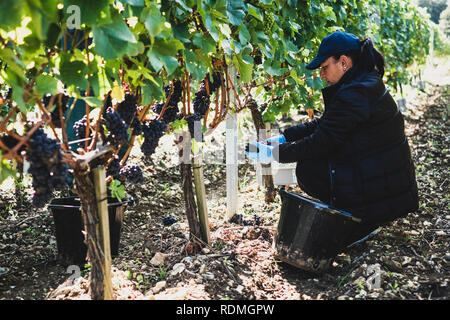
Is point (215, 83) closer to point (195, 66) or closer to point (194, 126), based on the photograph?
point (194, 126)

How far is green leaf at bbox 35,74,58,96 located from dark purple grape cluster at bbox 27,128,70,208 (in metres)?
0.15

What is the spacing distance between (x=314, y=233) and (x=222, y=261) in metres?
0.50

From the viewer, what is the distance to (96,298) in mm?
1754

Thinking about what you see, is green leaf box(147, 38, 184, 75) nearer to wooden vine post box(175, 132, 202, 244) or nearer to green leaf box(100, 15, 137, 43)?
green leaf box(100, 15, 137, 43)

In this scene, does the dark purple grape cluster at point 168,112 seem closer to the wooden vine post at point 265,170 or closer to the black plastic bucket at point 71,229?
the black plastic bucket at point 71,229

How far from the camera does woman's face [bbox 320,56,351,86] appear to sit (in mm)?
2389

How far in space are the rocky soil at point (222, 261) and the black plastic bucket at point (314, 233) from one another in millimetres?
112

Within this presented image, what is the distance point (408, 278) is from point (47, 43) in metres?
1.94

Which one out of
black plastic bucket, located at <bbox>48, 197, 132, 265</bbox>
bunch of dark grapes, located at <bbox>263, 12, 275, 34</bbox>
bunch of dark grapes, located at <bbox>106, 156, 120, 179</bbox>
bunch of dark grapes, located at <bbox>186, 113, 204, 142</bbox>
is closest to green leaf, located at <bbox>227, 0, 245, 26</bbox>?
bunch of dark grapes, located at <bbox>263, 12, 275, 34</bbox>

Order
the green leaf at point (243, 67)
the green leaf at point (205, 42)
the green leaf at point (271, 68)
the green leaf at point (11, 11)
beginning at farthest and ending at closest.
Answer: the green leaf at point (271, 68), the green leaf at point (243, 67), the green leaf at point (205, 42), the green leaf at point (11, 11)

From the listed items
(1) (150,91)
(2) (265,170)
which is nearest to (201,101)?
(1) (150,91)

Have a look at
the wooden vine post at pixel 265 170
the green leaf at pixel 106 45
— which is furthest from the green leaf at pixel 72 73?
the wooden vine post at pixel 265 170

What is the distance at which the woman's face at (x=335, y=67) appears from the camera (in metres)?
2.39

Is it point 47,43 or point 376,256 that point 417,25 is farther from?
point 47,43
